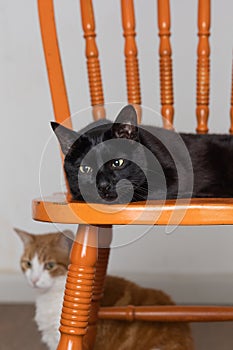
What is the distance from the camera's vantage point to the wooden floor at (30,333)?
1.44 m

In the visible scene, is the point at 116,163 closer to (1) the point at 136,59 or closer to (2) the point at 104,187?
(2) the point at 104,187

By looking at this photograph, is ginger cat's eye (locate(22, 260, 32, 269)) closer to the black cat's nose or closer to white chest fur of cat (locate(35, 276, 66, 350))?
white chest fur of cat (locate(35, 276, 66, 350))

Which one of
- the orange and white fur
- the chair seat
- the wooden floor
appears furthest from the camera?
the wooden floor

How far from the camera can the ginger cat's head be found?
1.31 m

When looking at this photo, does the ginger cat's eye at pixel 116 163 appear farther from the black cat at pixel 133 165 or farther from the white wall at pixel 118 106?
the white wall at pixel 118 106

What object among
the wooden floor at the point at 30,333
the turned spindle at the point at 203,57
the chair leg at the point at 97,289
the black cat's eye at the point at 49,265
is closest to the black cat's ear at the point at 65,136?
the chair leg at the point at 97,289

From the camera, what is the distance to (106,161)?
85 centimetres

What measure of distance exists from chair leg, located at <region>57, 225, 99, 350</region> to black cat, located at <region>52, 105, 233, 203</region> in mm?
70

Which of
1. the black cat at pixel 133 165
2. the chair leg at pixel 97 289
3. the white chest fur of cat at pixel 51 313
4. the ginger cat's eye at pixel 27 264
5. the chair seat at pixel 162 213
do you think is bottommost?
the white chest fur of cat at pixel 51 313

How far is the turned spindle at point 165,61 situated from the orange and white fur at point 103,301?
0.37 m

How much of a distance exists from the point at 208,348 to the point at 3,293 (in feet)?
2.20

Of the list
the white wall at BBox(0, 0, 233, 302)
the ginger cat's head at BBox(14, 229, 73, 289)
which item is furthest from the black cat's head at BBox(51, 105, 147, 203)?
the white wall at BBox(0, 0, 233, 302)

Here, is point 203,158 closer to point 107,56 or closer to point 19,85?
point 107,56

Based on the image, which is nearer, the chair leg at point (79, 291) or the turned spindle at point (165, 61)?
the chair leg at point (79, 291)
